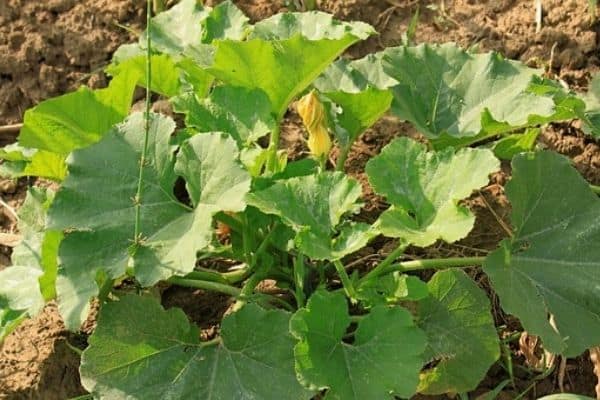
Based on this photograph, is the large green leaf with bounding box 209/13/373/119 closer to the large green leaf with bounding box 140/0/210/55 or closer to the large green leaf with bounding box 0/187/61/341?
the large green leaf with bounding box 140/0/210/55

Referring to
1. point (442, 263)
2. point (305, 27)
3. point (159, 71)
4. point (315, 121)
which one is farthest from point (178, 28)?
point (442, 263)

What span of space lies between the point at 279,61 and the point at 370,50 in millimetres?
890

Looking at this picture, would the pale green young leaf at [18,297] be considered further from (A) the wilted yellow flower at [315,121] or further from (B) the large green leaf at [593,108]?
(B) the large green leaf at [593,108]

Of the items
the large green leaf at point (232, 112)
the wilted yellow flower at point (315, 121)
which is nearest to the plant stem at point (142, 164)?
the large green leaf at point (232, 112)

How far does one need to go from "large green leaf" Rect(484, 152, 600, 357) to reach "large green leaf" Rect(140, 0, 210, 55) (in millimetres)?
1058

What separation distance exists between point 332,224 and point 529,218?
19.4 inches

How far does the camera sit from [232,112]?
2.39 meters

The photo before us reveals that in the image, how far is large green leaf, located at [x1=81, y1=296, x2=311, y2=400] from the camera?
6.95ft

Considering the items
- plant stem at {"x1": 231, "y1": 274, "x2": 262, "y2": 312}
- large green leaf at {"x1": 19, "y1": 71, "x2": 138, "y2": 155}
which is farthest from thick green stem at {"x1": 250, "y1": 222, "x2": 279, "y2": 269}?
large green leaf at {"x1": 19, "y1": 71, "x2": 138, "y2": 155}

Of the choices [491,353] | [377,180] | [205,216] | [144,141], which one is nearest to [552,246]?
[491,353]

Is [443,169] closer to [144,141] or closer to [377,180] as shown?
[377,180]

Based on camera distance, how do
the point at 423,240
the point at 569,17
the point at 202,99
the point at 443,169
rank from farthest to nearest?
the point at 569,17 < the point at 202,99 < the point at 443,169 < the point at 423,240

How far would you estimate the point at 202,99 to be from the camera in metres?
2.48

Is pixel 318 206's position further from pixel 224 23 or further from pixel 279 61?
pixel 224 23
